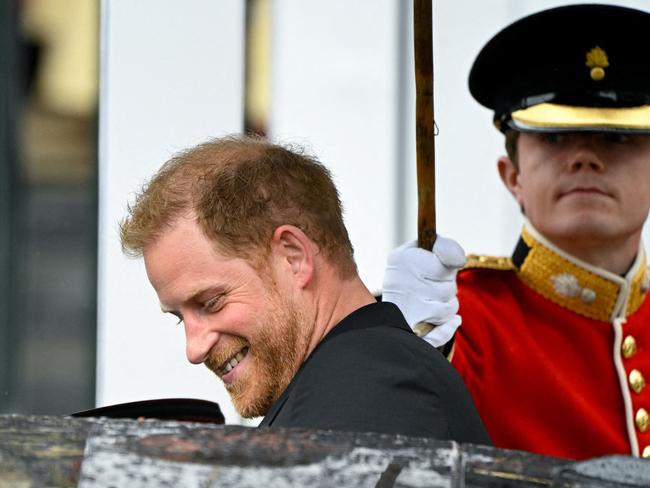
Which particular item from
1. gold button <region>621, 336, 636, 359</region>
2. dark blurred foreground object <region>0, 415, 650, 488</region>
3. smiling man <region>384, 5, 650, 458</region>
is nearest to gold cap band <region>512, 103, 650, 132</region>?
smiling man <region>384, 5, 650, 458</region>

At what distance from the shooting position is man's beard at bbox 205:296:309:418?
170 centimetres

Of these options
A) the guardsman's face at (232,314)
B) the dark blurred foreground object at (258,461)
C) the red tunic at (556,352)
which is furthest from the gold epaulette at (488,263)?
the dark blurred foreground object at (258,461)

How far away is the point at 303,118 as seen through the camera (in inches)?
160

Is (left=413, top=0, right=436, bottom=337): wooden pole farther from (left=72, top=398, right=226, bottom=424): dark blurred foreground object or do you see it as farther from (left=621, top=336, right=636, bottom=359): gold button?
(left=72, top=398, right=226, bottom=424): dark blurred foreground object

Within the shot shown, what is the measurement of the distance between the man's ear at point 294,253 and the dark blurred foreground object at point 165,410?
28 cm

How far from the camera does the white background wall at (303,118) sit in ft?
12.6

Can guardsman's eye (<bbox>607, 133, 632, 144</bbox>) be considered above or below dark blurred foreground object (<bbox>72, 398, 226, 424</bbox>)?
above

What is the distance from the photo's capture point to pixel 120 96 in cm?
385

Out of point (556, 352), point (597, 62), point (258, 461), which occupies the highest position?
point (597, 62)

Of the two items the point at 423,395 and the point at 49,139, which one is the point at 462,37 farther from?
the point at 423,395

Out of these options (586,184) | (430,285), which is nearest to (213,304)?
(430,285)

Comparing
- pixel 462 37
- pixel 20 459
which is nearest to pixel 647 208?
pixel 462 37

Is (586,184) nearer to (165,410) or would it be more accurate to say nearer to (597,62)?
(597,62)

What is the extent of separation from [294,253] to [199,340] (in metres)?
0.17
